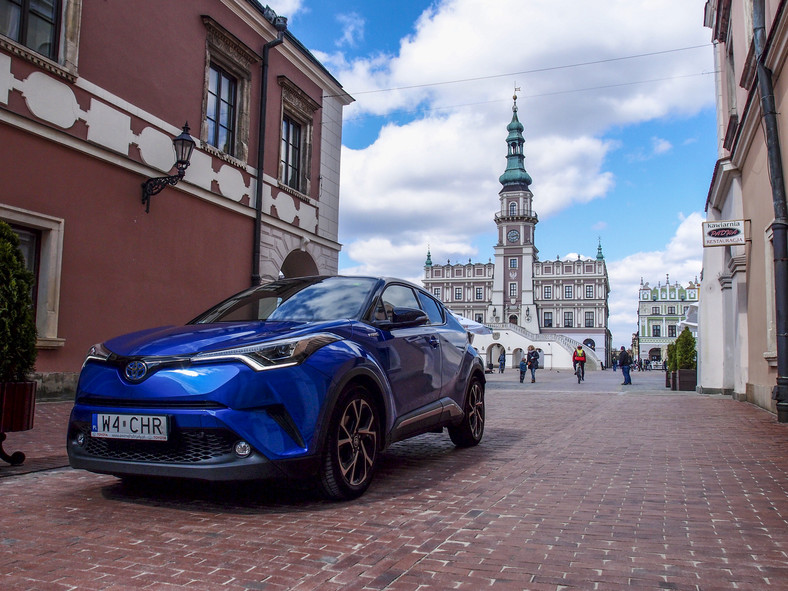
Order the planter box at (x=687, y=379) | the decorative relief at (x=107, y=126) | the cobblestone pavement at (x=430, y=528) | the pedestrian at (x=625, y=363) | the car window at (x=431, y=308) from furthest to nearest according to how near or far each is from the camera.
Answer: the pedestrian at (x=625, y=363), the planter box at (x=687, y=379), the decorative relief at (x=107, y=126), the car window at (x=431, y=308), the cobblestone pavement at (x=430, y=528)

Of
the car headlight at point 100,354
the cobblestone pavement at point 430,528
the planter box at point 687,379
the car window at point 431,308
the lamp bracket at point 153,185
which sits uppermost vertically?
the lamp bracket at point 153,185

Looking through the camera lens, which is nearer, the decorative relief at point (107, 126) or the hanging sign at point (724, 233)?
the decorative relief at point (107, 126)

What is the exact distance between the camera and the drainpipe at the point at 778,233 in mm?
9070

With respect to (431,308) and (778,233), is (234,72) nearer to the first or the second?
(431,308)

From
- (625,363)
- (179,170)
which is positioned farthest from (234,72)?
(625,363)

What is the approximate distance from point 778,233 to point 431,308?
590cm

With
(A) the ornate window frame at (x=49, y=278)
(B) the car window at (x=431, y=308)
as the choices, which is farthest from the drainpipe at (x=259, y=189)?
(B) the car window at (x=431, y=308)

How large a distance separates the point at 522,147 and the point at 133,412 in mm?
115168

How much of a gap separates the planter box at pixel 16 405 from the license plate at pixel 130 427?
1170mm

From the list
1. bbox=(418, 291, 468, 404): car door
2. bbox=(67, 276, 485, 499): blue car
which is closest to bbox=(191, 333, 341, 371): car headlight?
bbox=(67, 276, 485, 499): blue car

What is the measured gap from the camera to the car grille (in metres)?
3.58

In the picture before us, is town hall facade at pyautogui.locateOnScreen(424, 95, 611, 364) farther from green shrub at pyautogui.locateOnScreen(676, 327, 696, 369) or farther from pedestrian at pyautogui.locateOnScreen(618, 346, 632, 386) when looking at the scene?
green shrub at pyautogui.locateOnScreen(676, 327, 696, 369)

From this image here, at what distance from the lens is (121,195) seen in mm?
10602

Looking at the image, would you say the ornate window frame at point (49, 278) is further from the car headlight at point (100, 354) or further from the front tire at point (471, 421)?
the front tire at point (471, 421)
